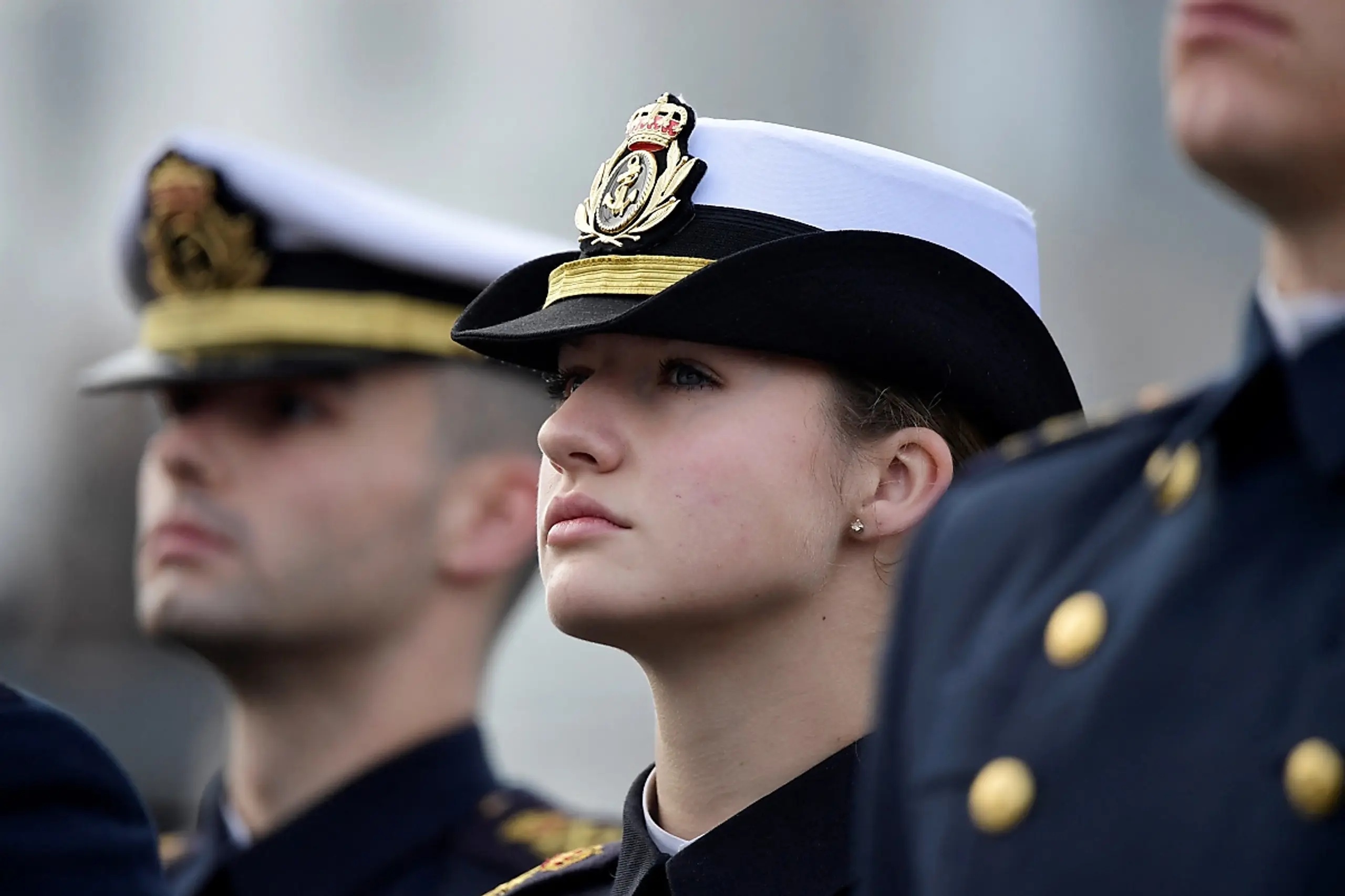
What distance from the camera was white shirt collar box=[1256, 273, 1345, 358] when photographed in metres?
1.86

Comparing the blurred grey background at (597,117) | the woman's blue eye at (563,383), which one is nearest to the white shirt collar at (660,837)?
the woman's blue eye at (563,383)

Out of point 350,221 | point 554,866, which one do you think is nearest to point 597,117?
point 350,221

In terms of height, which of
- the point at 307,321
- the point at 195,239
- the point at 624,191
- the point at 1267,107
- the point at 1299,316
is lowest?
the point at 307,321

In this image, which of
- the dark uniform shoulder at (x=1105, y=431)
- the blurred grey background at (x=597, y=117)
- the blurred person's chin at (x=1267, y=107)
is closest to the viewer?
the blurred person's chin at (x=1267, y=107)

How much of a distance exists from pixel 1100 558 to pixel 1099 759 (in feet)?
0.63

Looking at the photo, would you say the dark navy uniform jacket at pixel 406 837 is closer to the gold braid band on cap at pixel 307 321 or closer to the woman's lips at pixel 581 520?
the gold braid band on cap at pixel 307 321

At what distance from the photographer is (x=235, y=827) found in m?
5.20

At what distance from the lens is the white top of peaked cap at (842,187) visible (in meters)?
3.35

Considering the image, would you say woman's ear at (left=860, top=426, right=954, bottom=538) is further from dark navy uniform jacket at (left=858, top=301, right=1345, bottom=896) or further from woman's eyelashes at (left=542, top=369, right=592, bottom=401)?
dark navy uniform jacket at (left=858, top=301, right=1345, bottom=896)

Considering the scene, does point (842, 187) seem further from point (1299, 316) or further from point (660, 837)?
point (1299, 316)

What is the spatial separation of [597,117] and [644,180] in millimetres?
13517

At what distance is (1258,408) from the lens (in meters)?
1.89

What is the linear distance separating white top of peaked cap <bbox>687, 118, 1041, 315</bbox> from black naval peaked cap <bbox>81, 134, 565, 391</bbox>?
6.13ft

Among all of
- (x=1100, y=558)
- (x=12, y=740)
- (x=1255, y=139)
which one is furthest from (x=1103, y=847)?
(x=12, y=740)
